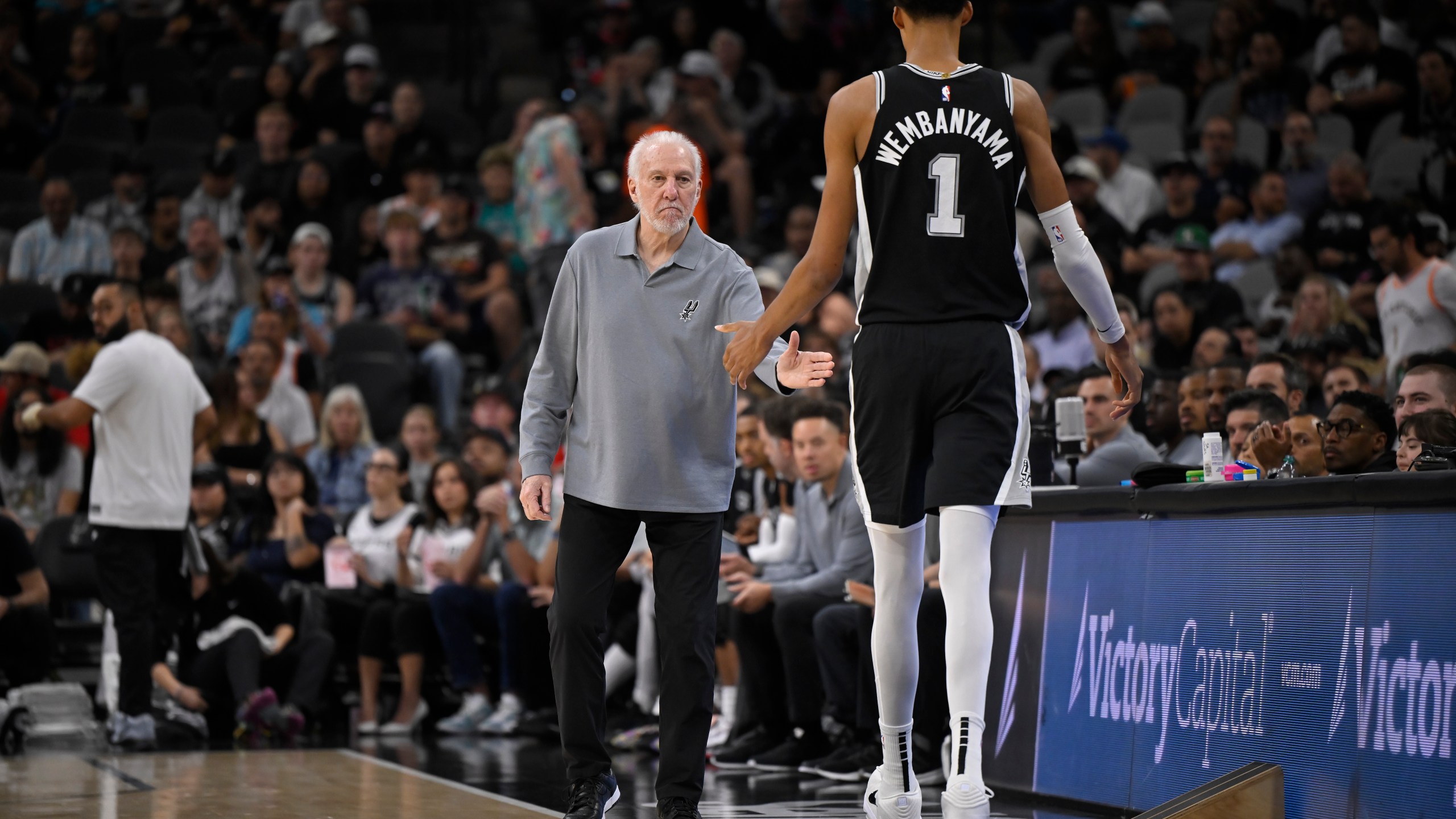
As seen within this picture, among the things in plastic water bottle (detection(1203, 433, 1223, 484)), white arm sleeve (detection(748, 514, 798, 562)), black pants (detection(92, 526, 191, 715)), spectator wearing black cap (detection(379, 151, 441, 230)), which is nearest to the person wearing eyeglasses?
plastic water bottle (detection(1203, 433, 1223, 484))

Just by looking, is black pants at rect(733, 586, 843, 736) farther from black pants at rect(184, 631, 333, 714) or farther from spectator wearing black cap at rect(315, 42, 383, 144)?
spectator wearing black cap at rect(315, 42, 383, 144)

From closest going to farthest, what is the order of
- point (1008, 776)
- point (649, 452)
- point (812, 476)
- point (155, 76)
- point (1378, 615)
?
1. point (1378, 615)
2. point (649, 452)
3. point (1008, 776)
4. point (812, 476)
5. point (155, 76)

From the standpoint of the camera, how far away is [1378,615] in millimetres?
4301

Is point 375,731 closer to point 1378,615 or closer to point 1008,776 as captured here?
point 1008,776

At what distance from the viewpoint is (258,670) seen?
891cm

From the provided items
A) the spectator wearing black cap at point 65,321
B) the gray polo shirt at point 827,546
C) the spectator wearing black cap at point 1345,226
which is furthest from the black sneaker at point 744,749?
the spectator wearing black cap at point 65,321

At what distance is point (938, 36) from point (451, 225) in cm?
930

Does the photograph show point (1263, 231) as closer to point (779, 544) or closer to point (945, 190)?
point (779, 544)

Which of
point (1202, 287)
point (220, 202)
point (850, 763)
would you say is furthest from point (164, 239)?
point (850, 763)

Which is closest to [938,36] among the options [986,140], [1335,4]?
[986,140]

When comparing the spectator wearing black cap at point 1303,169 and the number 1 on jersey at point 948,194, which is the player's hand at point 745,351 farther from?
the spectator wearing black cap at point 1303,169

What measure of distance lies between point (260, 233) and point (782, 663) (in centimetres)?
747

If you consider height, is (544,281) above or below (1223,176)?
below

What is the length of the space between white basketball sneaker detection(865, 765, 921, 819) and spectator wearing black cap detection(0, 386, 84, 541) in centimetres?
712
